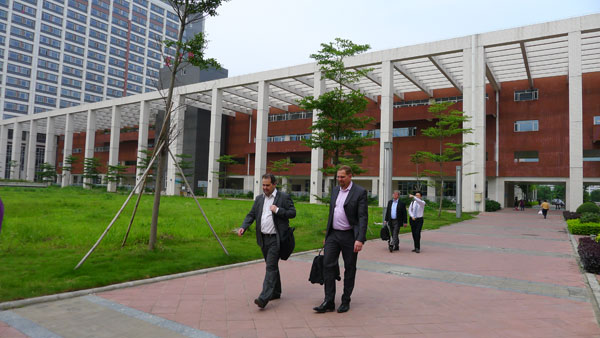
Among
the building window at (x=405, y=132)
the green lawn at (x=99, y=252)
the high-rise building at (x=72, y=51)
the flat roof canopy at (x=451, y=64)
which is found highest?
the high-rise building at (x=72, y=51)

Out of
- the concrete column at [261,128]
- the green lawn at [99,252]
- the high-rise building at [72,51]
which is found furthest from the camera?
the high-rise building at [72,51]

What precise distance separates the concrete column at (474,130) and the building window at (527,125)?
7.39 meters

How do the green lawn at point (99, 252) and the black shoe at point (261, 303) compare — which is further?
the green lawn at point (99, 252)

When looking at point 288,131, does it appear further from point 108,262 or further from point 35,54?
point 35,54

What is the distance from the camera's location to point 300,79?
37.5 meters

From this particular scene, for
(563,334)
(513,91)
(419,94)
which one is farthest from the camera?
(419,94)

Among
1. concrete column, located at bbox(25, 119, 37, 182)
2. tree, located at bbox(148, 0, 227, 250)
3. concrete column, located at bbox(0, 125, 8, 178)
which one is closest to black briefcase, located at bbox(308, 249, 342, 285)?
tree, located at bbox(148, 0, 227, 250)

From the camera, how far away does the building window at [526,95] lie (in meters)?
34.9

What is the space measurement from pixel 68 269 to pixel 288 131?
42.5 m

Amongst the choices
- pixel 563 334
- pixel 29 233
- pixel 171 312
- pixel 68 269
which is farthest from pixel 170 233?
pixel 563 334

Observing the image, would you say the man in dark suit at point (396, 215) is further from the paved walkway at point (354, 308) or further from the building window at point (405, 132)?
the building window at point (405, 132)

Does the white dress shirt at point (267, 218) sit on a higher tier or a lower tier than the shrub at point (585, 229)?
higher

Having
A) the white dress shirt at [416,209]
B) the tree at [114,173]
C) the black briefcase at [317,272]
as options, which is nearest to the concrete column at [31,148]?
the tree at [114,173]

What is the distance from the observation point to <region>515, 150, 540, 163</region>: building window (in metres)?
34.6
